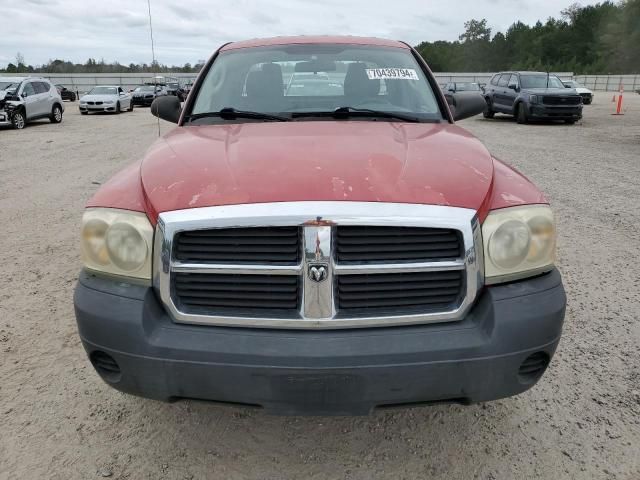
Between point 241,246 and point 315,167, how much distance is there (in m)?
0.45

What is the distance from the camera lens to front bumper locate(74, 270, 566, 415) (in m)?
1.79

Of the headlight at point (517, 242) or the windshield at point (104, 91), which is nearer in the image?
the headlight at point (517, 242)

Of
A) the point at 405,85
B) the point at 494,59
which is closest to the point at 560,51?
the point at 494,59

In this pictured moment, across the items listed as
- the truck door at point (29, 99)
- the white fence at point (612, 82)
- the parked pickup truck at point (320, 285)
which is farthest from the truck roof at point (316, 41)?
the white fence at point (612, 82)

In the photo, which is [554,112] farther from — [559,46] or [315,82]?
[559,46]

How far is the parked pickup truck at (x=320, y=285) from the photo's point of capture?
5.92ft

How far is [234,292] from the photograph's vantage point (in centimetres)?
192

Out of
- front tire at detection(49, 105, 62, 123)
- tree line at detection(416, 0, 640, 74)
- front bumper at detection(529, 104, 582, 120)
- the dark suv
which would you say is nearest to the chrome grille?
the dark suv

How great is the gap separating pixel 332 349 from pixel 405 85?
2127 millimetres

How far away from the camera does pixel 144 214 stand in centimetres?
200

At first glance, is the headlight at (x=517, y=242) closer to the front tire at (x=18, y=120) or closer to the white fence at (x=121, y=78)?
the front tire at (x=18, y=120)

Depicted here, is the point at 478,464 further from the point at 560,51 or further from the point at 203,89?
the point at 560,51

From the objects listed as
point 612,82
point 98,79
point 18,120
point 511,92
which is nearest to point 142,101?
point 18,120

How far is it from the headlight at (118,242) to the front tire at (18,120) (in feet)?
57.3
